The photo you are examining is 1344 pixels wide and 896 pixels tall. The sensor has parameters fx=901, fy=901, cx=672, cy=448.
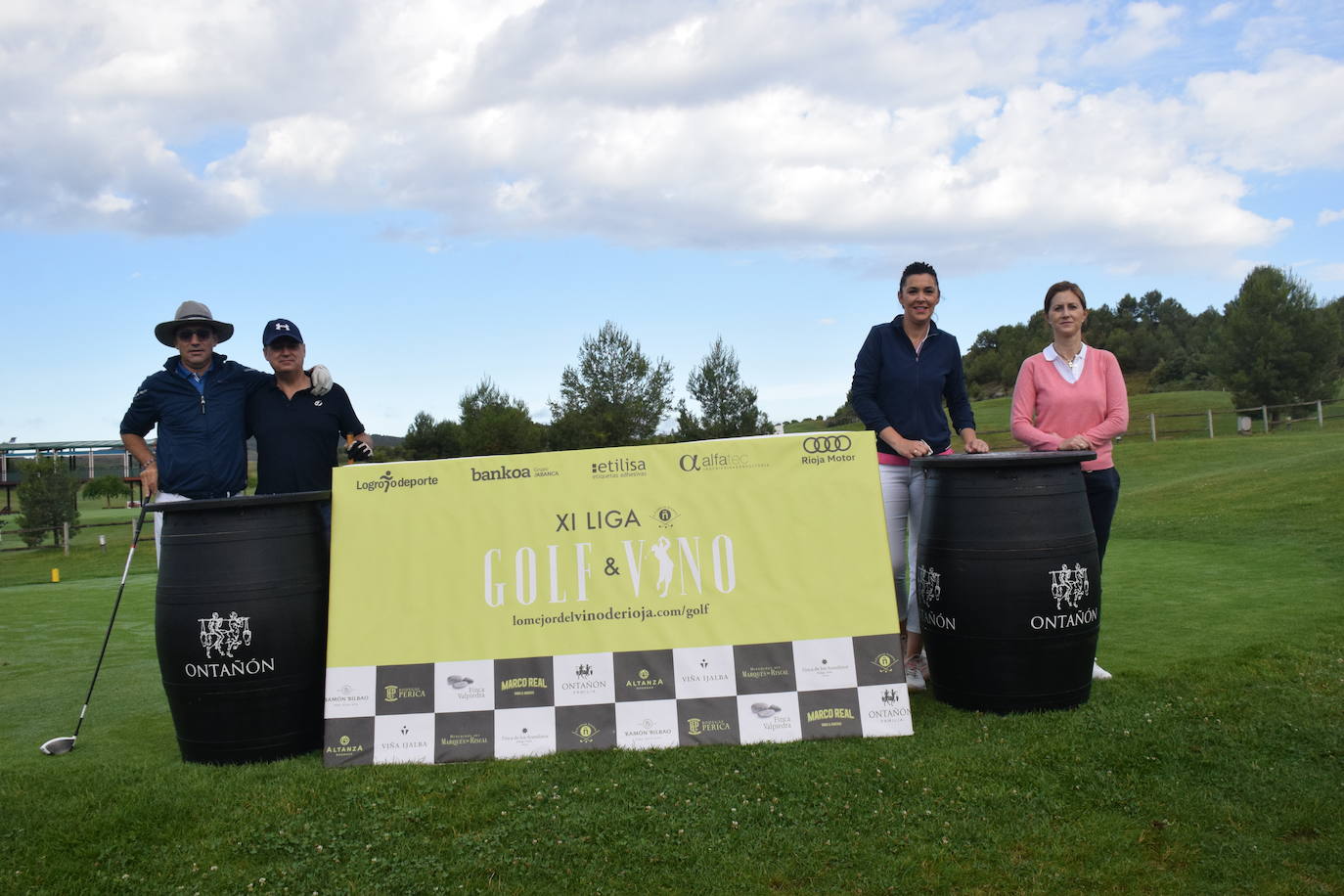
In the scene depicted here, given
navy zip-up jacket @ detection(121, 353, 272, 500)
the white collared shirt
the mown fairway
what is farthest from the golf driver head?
the white collared shirt

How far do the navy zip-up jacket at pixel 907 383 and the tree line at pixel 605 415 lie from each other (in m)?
44.3

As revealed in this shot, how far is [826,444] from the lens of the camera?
11.3 feet

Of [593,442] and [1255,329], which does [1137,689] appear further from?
[593,442]

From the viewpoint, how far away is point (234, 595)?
3.27m

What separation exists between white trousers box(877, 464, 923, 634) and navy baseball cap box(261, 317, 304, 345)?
8.80ft

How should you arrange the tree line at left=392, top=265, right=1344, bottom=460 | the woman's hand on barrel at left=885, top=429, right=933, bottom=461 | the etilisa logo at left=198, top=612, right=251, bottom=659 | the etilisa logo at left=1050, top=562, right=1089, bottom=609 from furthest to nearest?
the tree line at left=392, top=265, right=1344, bottom=460, the woman's hand on barrel at left=885, top=429, right=933, bottom=461, the etilisa logo at left=1050, top=562, right=1089, bottom=609, the etilisa logo at left=198, top=612, right=251, bottom=659

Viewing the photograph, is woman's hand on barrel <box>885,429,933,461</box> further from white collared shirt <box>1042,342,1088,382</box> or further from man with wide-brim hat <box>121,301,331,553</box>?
man with wide-brim hat <box>121,301,331,553</box>

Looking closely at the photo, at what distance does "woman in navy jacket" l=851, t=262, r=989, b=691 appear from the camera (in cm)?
398

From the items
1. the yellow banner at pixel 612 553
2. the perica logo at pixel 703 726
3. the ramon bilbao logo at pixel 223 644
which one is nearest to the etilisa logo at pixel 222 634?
the ramon bilbao logo at pixel 223 644

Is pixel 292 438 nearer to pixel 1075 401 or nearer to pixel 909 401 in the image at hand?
pixel 909 401

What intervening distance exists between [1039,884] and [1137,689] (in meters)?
1.69

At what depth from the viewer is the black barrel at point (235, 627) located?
10.7ft

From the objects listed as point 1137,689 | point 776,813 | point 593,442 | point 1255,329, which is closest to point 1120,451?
point 1255,329

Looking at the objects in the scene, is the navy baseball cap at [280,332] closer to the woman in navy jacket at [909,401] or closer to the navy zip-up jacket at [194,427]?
the navy zip-up jacket at [194,427]
